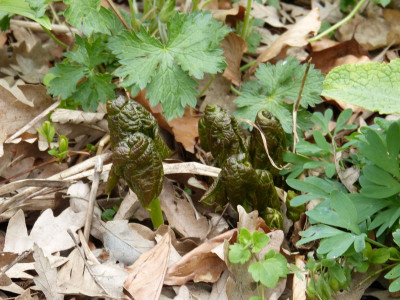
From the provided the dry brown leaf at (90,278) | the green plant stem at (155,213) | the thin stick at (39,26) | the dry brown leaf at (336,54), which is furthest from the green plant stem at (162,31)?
the dry brown leaf at (90,278)

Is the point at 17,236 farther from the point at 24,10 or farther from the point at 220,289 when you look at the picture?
the point at 24,10

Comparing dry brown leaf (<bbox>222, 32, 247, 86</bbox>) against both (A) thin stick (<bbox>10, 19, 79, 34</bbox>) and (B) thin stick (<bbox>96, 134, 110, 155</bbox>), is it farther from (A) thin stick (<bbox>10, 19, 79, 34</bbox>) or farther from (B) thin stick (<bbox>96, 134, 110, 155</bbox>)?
(A) thin stick (<bbox>10, 19, 79, 34</bbox>)

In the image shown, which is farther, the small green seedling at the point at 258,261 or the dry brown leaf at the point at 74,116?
the dry brown leaf at the point at 74,116

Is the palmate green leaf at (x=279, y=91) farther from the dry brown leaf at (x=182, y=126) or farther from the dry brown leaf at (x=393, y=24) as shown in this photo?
the dry brown leaf at (x=393, y=24)

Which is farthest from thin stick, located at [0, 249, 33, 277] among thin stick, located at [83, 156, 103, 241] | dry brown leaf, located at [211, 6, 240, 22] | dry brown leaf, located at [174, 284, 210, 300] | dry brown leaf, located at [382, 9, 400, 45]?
dry brown leaf, located at [382, 9, 400, 45]

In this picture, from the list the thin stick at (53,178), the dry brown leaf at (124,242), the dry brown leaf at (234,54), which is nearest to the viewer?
the dry brown leaf at (124,242)

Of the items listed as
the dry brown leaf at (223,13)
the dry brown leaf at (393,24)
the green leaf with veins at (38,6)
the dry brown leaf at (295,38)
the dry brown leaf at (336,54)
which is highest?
the green leaf with veins at (38,6)

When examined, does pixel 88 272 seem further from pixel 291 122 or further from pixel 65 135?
pixel 291 122
